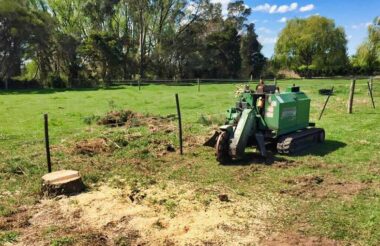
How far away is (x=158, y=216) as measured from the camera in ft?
25.7

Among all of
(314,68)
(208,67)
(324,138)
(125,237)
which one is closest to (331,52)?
(314,68)

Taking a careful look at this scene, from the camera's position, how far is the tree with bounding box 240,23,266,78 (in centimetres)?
6744

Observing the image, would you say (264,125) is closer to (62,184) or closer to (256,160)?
(256,160)

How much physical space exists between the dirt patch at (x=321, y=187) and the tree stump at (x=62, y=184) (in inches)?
167

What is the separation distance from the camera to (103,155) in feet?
41.2

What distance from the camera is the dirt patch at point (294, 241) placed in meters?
6.73

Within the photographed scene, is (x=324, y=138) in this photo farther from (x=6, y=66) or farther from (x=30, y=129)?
(x=6, y=66)

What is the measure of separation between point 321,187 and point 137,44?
52573 millimetres

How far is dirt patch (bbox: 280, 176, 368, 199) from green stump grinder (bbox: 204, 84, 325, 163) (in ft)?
6.42

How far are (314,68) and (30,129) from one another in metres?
64.7

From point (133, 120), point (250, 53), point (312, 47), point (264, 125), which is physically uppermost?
point (312, 47)

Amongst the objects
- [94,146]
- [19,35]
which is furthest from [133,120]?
[19,35]

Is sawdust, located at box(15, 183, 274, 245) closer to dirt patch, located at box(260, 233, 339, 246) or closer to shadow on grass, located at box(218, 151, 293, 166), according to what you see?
dirt patch, located at box(260, 233, 339, 246)

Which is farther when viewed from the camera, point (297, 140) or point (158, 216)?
point (297, 140)
